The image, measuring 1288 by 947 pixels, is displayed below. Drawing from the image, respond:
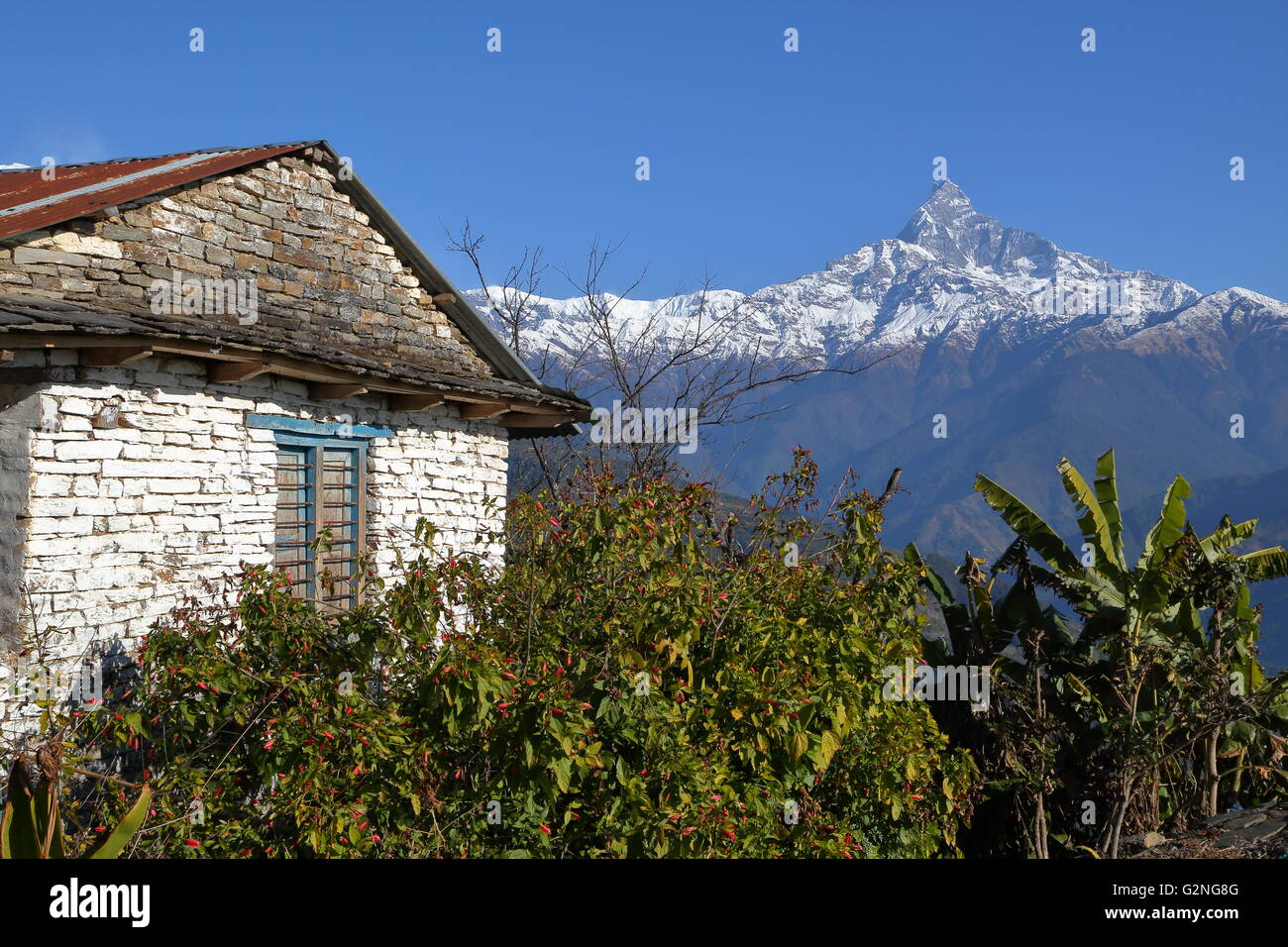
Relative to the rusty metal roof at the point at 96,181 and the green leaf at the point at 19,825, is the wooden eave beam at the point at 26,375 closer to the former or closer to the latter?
the rusty metal roof at the point at 96,181

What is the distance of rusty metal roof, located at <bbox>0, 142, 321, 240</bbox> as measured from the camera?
7.33 metres

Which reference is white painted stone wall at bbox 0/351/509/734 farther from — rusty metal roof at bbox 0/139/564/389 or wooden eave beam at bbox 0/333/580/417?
rusty metal roof at bbox 0/139/564/389

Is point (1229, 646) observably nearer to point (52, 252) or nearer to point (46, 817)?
point (46, 817)

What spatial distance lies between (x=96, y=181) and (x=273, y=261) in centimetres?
153

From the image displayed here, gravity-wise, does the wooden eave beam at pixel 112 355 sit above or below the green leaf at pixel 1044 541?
above

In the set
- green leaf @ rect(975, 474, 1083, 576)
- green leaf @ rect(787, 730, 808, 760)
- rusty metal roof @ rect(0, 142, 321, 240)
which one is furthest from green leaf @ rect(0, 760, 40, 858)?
green leaf @ rect(975, 474, 1083, 576)

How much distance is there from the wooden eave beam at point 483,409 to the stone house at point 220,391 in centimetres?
3

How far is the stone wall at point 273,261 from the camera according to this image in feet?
24.2
